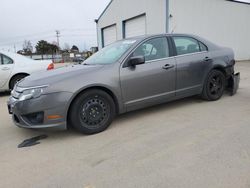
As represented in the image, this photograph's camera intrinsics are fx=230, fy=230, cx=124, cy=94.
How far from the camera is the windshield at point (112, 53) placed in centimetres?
403

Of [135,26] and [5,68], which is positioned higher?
[135,26]

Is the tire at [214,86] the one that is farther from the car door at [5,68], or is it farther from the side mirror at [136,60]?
the car door at [5,68]

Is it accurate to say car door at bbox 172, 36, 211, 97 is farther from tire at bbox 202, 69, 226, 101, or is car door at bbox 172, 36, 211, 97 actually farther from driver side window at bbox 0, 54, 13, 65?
driver side window at bbox 0, 54, 13, 65

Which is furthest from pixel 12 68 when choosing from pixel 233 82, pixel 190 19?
pixel 190 19

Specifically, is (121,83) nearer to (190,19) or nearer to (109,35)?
(190,19)

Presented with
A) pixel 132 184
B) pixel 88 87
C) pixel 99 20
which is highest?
pixel 99 20

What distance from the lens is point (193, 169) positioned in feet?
8.18

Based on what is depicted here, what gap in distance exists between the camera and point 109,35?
20.6 metres

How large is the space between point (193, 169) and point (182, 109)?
226cm

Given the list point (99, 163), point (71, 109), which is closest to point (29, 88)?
point (71, 109)

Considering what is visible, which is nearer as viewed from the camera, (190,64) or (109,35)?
(190,64)

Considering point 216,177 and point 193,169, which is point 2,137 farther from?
point 216,177

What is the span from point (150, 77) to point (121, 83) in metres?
0.59

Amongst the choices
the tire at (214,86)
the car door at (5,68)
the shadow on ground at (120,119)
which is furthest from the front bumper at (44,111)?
the car door at (5,68)
